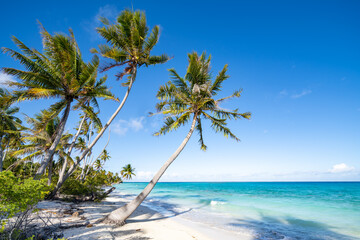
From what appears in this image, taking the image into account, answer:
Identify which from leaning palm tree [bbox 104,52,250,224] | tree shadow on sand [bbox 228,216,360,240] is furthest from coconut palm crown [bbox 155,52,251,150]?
tree shadow on sand [bbox 228,216,360,240]

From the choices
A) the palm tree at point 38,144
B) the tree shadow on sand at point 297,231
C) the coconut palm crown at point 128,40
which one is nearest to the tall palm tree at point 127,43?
the coconut palm crown at point 128,40

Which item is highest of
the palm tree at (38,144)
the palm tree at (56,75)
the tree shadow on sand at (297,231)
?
the palm tree at (56,75)

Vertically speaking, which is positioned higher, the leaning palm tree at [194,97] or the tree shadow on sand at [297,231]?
the leaning palm tree at [194,97]

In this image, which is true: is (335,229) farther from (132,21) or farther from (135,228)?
(132,21)

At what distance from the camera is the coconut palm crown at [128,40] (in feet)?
29.8

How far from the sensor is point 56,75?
27.3 feet

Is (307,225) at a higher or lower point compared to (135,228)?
lower

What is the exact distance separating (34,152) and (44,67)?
9.36m

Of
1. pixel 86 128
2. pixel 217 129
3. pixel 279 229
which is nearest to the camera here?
pixel 279 229

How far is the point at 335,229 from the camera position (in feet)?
30.1

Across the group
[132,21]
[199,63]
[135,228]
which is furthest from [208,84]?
[135,228]

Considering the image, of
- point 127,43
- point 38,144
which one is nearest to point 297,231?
point 127,43

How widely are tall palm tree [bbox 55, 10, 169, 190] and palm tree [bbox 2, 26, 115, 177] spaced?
1018 millimetres

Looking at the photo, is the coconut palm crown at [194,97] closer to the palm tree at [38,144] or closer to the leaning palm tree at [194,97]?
the leaning palm tree at [194,97]
